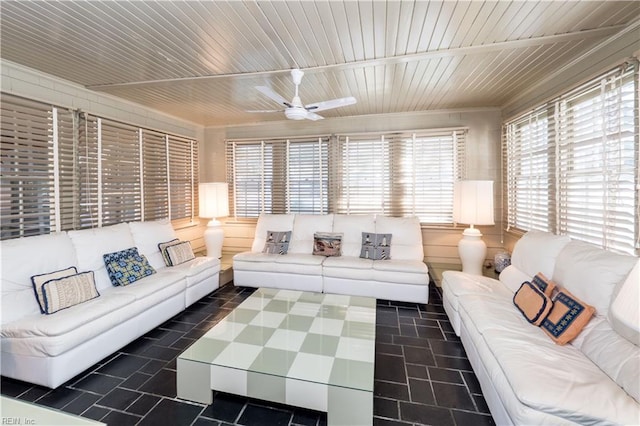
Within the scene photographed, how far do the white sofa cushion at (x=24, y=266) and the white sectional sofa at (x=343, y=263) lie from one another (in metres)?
2.03

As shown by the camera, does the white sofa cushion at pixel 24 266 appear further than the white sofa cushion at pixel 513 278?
No

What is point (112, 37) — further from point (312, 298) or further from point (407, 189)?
point (407, 189)

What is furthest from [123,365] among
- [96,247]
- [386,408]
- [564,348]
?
[564,348]

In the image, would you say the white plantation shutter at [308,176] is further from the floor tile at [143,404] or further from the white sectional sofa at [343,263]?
the floor tile at [143,404]

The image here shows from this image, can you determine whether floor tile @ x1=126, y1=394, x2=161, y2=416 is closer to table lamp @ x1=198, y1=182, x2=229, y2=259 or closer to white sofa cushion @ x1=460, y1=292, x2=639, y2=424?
white sofa cushion @ x1=460, y1=292, x2=639, y2=424

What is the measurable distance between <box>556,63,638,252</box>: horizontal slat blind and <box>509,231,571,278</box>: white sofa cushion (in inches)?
11.9

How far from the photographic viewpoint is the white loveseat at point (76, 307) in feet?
6.78

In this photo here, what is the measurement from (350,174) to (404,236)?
4.76ft

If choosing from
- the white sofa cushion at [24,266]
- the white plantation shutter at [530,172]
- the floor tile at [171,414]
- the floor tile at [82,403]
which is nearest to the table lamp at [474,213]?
the white plantation shutter at [530,172]

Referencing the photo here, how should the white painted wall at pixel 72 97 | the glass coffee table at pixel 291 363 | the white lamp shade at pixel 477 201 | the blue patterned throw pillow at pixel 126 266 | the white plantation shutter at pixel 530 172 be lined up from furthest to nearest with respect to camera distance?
1. the white lamp shade at pixel 477 201
2. the white plantation shutter at pixel 530 172
3. the blue patterned throw pillow at pixel 126 266
4. the white painted wall at pixel 72 97
5. the glass coffee table at pixel 291 363

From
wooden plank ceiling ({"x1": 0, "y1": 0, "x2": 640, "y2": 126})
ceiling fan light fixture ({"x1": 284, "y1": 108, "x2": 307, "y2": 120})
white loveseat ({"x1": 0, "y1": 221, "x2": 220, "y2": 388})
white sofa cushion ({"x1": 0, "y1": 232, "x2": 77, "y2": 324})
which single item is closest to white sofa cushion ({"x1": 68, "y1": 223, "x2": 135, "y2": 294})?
white loveseat ({"x1": 0, "y1": 221, "x2": 220, "y2": 388})

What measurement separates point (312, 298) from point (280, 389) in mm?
1375

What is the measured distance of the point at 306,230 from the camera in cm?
460

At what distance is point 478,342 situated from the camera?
2.04 meters
